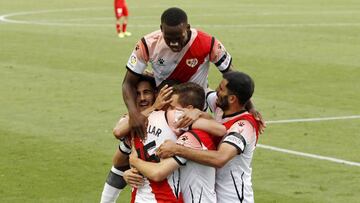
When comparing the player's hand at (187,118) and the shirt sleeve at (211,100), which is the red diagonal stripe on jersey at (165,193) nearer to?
the player's hand at (187,118)

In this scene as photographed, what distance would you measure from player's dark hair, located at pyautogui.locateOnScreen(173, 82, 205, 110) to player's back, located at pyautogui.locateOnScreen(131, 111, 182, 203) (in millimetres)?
182

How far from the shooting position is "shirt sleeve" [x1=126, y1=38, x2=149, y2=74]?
354 inches

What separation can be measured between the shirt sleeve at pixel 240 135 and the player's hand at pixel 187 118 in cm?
28

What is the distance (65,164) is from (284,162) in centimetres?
278

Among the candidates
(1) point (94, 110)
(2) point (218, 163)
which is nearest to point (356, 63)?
(1) point (94, 110)

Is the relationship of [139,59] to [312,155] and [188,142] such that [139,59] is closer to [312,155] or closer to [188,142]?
[188,142]

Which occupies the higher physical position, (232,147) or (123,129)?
(232,147)

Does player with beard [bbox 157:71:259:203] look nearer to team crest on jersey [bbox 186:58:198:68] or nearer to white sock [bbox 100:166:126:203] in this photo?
team crest on jersey [bbox 186:58:198:68]

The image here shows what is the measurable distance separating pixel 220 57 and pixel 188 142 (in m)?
1.63

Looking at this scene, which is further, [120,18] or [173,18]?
[120,18]

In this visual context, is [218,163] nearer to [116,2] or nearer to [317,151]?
[317,151]


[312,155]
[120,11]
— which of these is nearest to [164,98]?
[312,155]

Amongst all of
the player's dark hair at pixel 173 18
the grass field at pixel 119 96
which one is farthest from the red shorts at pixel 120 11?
the player's dark hair at pixel 173 18

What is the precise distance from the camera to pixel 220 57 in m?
9.09
